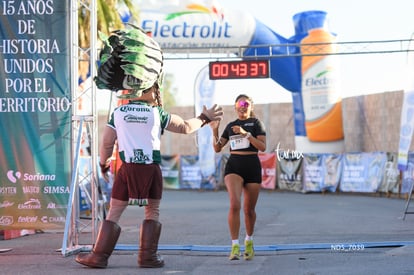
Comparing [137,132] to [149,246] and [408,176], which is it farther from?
[408,176]

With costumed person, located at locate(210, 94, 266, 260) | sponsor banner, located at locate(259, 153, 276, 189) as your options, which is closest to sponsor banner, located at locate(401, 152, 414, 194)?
sponsor banner, located at locate(259, 153, 276, 189)

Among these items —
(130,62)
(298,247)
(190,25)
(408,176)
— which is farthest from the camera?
(190,25)

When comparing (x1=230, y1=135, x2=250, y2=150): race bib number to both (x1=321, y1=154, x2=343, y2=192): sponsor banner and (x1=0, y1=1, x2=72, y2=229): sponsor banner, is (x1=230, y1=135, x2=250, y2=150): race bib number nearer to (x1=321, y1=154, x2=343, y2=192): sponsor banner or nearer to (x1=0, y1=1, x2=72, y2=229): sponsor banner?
(x1=0, y1=1, x2=72, y2=229): sponsor banner

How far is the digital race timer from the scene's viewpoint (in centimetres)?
1641

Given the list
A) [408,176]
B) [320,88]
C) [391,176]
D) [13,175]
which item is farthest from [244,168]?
[320,88]

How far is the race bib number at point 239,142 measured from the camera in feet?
28.9

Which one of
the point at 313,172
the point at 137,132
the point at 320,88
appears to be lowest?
the point at 313,172

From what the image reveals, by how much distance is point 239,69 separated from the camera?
1653cm

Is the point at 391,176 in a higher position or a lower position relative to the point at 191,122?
lower

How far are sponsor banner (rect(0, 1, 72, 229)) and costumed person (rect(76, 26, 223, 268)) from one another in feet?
5.31

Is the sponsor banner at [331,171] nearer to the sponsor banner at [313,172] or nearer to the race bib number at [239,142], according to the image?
the sponsor banner at [313,172]

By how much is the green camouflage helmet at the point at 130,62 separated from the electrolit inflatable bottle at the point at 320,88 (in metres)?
16.4

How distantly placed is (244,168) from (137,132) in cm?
145

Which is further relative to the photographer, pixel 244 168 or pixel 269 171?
pixel 269 171
